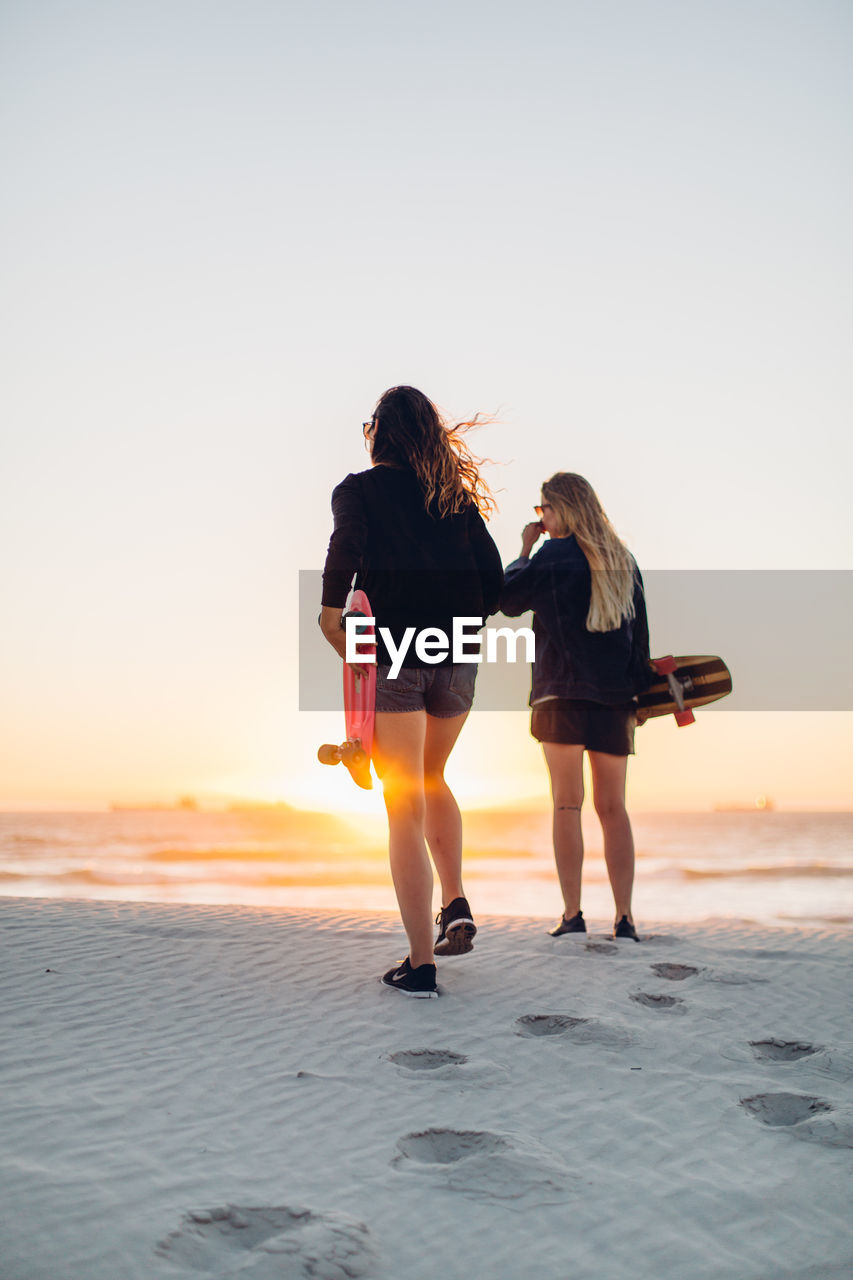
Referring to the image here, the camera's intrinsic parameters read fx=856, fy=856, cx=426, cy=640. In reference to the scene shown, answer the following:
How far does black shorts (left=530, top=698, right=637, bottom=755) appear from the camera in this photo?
4.27 meters

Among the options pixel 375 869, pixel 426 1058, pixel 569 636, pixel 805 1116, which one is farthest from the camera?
pixel 375 869

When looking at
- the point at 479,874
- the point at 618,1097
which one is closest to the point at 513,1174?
the point at 618,1097

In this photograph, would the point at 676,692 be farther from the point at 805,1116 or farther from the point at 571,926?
the point at 805,1116

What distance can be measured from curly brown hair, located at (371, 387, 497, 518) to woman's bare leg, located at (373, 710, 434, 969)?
0.90 meters

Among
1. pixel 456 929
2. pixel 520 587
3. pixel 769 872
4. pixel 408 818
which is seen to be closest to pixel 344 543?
pixel 408 818

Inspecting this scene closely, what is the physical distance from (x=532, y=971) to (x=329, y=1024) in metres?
1.05

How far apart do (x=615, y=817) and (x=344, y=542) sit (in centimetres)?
204

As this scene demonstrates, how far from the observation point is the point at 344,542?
323 centimetres

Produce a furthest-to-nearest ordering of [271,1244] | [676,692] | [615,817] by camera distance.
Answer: [676,692] → [615,817] → [271,1244]

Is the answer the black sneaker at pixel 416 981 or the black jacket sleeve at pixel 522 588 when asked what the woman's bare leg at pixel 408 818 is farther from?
the black jacket sleeve at pixel 522 588

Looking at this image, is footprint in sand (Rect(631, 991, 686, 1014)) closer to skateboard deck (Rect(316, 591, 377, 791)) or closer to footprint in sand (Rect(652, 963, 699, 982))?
footprint in sand (Rect(652, 963, 699, 982))

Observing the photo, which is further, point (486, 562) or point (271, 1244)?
point (486, 562)

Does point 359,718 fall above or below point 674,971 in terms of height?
above

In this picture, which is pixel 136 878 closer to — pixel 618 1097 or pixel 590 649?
pixel 590 649
